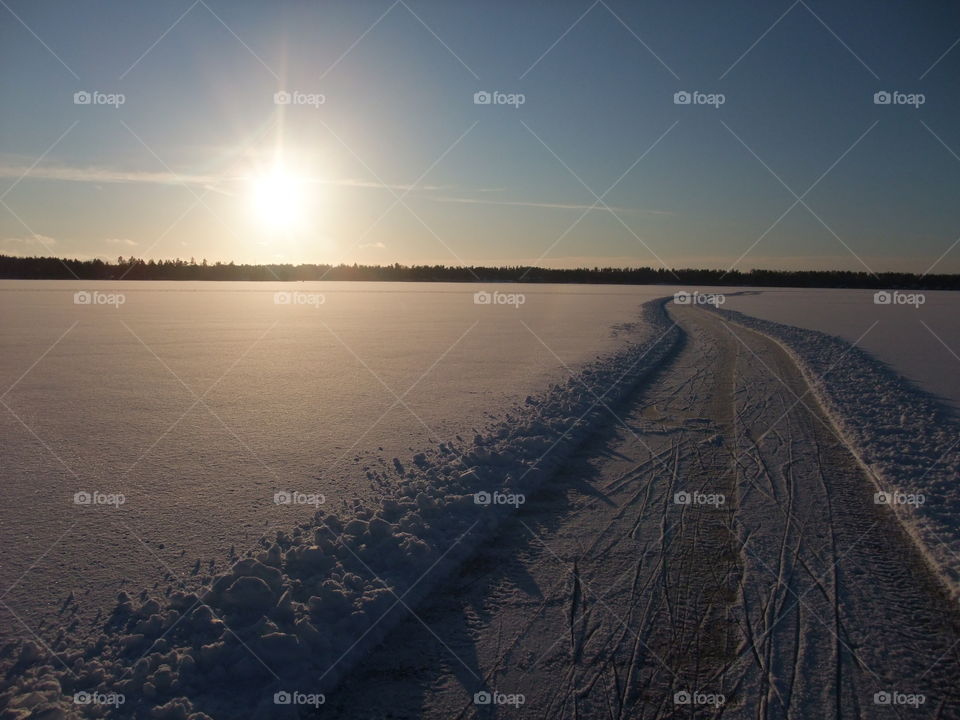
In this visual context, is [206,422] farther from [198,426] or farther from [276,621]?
[276,621]

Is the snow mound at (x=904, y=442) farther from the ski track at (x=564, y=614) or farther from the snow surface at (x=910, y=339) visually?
the snow surface at (x=910, y=339)

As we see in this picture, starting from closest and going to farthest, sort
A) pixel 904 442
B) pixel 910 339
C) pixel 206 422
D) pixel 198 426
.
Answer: pixel 904 442 → pixel 198 426 → pixel 206 422 → pixel 910 339

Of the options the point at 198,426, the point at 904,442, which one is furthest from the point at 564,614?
the point at 198,426

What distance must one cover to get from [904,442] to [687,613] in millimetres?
5139

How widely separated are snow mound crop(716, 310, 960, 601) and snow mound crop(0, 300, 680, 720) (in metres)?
3.24

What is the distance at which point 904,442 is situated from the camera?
274 inches

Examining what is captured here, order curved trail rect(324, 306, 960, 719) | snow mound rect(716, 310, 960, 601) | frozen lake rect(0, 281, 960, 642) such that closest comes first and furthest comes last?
curved trail rect(324, 306, 960, 719), frozen lake rect(0, 281, 960, 642), snow mound rect(716, 310, 960, 601)

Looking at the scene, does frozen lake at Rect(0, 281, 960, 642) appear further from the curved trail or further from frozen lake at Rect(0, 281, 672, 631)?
the curved trail

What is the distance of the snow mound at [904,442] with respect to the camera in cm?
461

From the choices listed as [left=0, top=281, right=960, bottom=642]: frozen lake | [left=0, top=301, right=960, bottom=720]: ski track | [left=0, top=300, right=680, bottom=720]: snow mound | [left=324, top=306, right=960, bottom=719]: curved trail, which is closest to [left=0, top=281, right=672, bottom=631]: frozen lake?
[left=0, top=281, right=960, bottom=642]: frozen lake

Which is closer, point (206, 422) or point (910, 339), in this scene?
point (206, 422)

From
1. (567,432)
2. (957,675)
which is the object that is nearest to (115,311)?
(567,432)

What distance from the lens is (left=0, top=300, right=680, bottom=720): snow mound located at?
295 centimetres

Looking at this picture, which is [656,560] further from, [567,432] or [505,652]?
[567,432]
